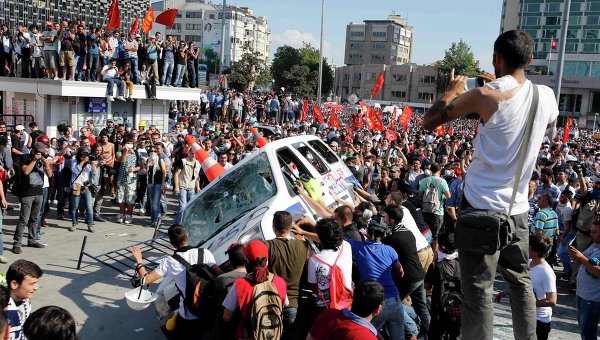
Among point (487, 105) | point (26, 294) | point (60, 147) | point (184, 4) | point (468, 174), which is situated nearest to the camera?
point (487, 105)

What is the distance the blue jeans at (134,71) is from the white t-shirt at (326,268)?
16.4 m

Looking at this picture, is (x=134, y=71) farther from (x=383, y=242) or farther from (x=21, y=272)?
(x=21, y=272)

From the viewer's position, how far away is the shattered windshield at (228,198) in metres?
6.97

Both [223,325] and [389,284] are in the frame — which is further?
[389,284]

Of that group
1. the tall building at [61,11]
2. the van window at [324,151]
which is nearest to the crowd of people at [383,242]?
the van window at [324,151]

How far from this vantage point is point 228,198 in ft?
23.6

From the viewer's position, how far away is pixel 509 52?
310 cm

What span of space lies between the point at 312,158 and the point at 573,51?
85.2m

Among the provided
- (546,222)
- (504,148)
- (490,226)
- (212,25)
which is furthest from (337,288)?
(212,25)

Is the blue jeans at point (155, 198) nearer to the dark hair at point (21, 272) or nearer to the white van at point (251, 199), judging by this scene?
the white van at point (251, 199)

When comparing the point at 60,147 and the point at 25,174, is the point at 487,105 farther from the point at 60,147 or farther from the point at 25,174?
the point at 60,147

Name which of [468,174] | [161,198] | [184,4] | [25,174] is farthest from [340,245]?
[184,4]

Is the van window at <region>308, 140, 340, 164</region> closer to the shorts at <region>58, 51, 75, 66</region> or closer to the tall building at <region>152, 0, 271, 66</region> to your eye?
the shorts at <region>58, 51, 75, 66</region>

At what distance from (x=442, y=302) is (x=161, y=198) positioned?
852cm
